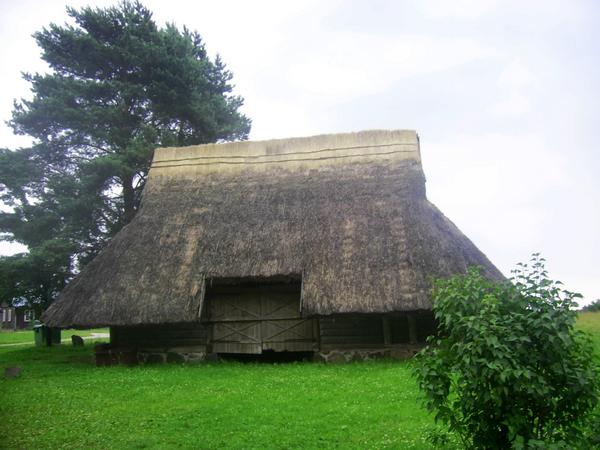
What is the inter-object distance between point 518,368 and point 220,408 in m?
6.25

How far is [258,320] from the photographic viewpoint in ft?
56.2

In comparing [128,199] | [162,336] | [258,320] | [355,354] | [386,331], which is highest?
[128,199]

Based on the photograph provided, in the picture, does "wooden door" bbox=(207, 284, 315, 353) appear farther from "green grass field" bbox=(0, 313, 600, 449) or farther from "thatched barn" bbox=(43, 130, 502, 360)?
"green grass field" bbox=(0, 313, 600, 449)

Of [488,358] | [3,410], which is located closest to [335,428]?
[488,358]

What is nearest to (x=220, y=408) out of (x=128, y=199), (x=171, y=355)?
(x=171, y=355)

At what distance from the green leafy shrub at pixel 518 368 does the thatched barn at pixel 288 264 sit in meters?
8.54

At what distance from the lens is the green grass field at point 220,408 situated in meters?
8.09

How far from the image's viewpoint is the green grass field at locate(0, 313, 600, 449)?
8.09m

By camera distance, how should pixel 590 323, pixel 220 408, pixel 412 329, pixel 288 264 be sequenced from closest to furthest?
pixel 220 408 < pixel 412 329 < pixel 288 264 < pixel 590 323

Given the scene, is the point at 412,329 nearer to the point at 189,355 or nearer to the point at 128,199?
the point at 189,355

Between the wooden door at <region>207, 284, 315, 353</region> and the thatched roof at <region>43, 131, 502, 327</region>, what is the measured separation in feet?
4.38

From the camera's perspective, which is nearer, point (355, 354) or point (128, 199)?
point (355, 354)

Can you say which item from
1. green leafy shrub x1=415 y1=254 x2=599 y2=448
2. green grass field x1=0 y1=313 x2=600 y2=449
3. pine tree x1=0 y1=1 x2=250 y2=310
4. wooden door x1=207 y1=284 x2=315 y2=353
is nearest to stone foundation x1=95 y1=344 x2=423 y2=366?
wooden door x1=207 y1=284 x2=315 y2=353

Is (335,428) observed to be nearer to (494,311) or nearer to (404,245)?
(494,311)
